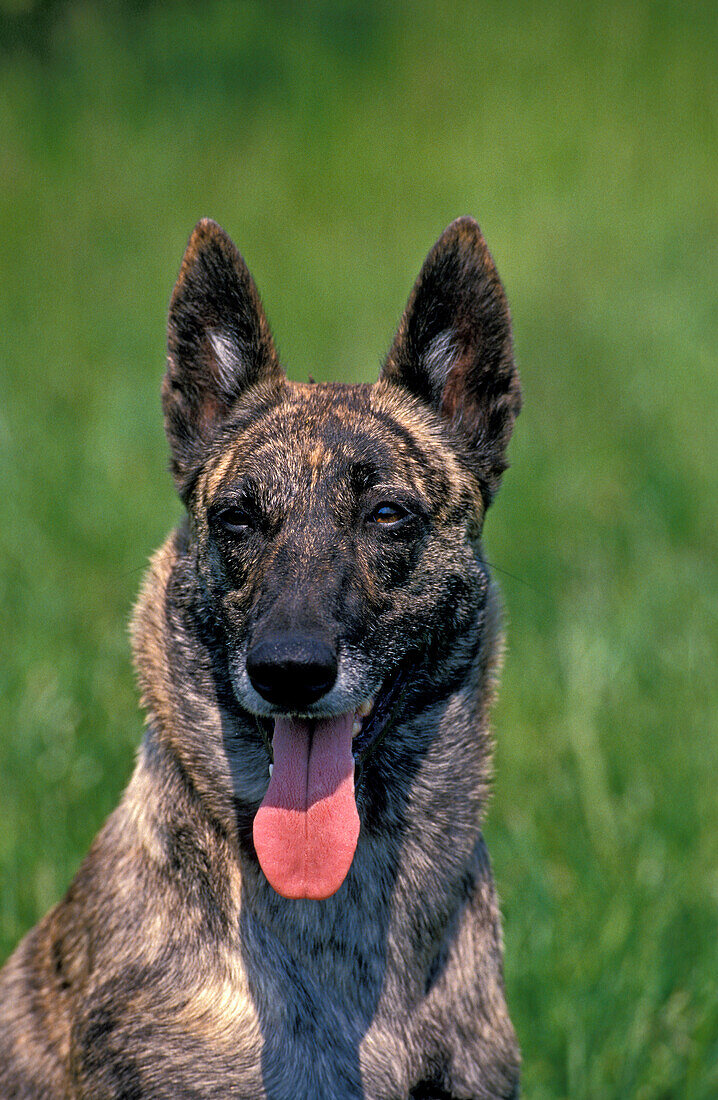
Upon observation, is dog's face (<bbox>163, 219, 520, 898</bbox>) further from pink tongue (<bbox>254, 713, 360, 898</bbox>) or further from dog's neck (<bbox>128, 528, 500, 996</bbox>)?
dog's neck (<bbox>128, 528, 500, 996</bbox>)

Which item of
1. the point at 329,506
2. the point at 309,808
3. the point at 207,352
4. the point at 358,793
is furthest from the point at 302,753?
the point at 207,352

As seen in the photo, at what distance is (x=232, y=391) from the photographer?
3447 millimetres

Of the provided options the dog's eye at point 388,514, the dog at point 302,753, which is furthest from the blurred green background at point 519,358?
the dog's eye at point 388,514

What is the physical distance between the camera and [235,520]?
10.2ft

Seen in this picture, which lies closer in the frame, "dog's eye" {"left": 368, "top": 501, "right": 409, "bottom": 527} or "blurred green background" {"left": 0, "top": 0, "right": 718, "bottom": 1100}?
"dog's eye" {"left": 368, "top": 501, "right": 409, "bottom": 527}

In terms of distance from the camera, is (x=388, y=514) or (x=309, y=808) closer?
(x=309, y=808)

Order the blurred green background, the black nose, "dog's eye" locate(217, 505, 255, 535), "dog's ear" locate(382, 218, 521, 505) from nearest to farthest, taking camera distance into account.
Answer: the black nose → "dog's eye" locate(217, 505, 255, 535) → "dog's ear" locate(382, 218, 521, 505) → the blurred green background

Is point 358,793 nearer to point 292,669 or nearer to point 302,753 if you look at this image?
point 302,753

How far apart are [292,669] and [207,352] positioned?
1205 mm

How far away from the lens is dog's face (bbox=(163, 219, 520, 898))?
2779 millimetres

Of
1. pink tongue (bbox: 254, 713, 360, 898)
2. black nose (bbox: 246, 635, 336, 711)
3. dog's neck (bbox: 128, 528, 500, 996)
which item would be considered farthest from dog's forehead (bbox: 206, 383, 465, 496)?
pink tongue (bbox: 254, 713, 360, 898)

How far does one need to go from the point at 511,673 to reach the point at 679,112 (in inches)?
441

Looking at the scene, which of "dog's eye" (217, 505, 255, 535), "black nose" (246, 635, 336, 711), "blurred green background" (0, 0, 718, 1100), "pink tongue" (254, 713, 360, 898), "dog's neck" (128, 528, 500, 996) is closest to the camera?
"black nose" (246, 635, 336, 711)

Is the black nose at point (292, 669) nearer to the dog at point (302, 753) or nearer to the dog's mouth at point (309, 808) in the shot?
the dog at point (302, 753)
